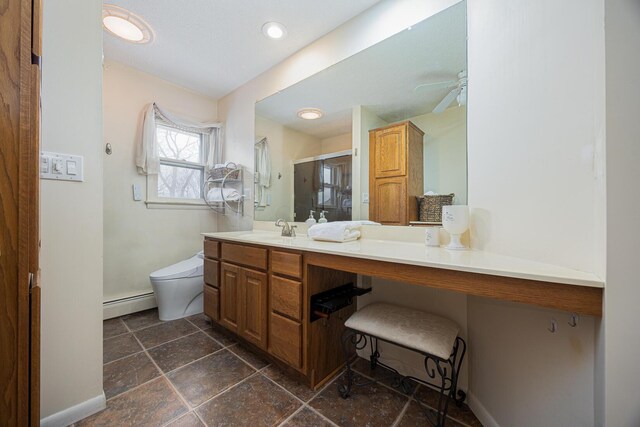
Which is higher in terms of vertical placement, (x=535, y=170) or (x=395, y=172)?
(x=395, y=172)

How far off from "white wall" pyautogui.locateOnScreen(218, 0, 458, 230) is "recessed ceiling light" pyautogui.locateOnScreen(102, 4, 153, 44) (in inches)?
35.4

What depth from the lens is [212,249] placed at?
190 cm

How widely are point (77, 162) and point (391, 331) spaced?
64.1 inches

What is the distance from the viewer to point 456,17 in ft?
4.12

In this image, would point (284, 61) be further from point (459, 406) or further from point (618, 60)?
point (459, 406)

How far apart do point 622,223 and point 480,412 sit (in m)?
1.01

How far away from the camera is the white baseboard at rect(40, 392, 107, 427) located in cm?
101

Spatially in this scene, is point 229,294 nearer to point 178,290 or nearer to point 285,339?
point 285,339

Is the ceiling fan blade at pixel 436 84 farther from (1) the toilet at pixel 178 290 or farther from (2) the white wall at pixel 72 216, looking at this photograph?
(1) the toilet at pixel 178 290

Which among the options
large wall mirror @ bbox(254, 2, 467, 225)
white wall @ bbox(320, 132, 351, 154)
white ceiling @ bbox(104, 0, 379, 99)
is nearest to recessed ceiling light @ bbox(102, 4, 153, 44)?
white ceiling @ bbox(104, 0, 379, 99)

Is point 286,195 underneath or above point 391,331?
above

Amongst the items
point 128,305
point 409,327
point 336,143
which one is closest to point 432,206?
point 409,327

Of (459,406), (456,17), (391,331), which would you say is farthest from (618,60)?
(459,406)

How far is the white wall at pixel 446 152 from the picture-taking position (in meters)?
1.25
